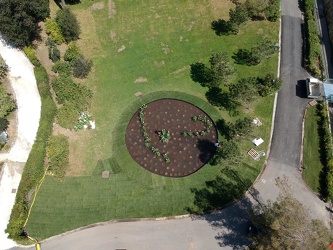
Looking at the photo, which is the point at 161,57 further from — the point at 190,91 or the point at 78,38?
the point at 78,38

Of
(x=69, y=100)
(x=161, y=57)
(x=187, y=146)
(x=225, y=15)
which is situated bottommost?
(x=187, y=146)

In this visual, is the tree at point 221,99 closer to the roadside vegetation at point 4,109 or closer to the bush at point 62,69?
the bush at point 62,69

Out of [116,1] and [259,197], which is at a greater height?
[116,1]

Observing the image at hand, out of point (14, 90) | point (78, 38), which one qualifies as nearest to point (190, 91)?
point (78, 38)

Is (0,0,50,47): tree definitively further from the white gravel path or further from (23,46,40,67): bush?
the white gravel path

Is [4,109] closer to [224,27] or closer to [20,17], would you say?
[20,17]

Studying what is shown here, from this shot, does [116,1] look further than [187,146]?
Yes
